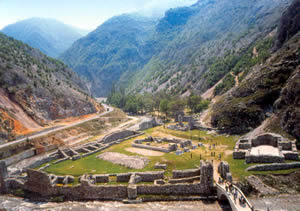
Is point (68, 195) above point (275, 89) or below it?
below

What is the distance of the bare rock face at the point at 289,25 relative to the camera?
78438mm

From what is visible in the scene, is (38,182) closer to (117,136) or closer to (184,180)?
(184,180)

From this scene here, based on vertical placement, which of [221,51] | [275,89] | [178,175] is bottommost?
[178,175]

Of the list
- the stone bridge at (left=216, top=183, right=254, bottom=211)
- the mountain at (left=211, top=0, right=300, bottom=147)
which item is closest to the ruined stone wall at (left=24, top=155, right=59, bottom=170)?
the stone bridge at (left=216, top=183, right=254, bottom=211)

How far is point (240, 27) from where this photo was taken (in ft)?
592

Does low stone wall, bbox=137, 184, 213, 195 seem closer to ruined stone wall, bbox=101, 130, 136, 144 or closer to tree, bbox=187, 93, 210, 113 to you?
ruined stone wall, bbox=101, 130, 136, 144

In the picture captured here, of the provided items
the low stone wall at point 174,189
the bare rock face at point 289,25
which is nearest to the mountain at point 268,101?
the bare rock face at point 289,25

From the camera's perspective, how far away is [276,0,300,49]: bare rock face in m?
78.4

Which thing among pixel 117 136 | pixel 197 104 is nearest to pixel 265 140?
pixel 117 136

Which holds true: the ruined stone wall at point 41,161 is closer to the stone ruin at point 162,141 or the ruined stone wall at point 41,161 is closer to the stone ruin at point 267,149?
the stone ruin at point 162,141

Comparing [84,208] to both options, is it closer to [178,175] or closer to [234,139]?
[178,175]

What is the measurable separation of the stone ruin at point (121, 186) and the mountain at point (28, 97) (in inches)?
1010

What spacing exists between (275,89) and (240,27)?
13794 cm

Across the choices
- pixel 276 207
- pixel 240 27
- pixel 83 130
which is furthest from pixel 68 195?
pixel 240 27
